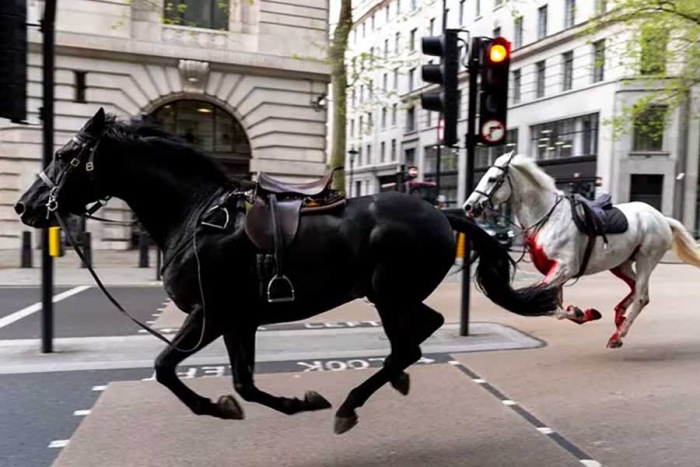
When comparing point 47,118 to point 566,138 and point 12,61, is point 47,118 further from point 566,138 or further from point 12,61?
point 566,138

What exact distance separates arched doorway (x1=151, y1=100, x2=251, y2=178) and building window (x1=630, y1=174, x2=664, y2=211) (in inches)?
839

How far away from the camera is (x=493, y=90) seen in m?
6.93

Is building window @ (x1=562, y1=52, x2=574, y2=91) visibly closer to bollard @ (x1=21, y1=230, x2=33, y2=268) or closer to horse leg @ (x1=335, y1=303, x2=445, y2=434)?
bollard @ (x1=21, y1=230, x2=33, y2=268)

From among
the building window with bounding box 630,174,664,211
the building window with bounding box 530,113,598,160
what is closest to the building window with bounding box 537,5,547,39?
the building window with bounding box 530,113,598,160

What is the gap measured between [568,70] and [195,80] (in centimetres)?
2409

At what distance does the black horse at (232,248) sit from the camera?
3559mm

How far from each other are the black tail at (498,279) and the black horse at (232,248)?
428mm

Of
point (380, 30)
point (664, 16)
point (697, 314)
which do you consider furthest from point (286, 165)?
point (380, 30)

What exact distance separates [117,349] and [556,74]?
112ft

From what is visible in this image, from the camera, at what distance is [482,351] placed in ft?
21.2

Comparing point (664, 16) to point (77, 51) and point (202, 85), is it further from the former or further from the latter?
point (77, 51)

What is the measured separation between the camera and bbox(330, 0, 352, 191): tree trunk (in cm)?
1531

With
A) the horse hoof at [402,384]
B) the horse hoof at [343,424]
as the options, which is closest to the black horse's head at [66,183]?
the horse hoof at [343,424]

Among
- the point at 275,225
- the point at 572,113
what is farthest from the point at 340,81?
the point at 572,113
